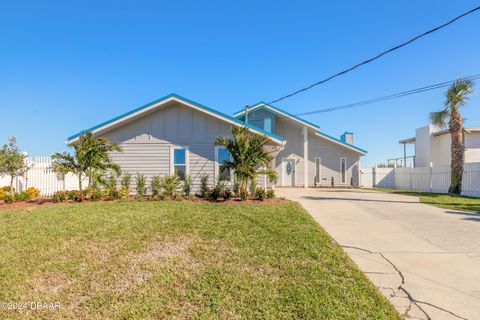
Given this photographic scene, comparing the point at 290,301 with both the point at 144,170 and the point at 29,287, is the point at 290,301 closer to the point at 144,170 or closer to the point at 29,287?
the point at 29,287

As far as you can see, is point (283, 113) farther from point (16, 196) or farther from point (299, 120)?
point (16, 196)

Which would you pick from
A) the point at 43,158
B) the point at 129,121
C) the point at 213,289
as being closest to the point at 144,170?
the point at 129,121

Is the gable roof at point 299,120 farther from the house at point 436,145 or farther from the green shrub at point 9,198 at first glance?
the green shrub at point 9,198

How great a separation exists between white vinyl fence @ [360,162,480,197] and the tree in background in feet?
70.0

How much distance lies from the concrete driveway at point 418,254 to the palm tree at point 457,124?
7793 mm

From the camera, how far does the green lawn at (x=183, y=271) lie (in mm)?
2725

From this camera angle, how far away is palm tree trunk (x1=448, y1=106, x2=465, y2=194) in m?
14.3

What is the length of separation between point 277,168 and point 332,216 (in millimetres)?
12612

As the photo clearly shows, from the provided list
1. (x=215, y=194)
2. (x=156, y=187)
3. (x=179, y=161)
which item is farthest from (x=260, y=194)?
(x=179, y=161)

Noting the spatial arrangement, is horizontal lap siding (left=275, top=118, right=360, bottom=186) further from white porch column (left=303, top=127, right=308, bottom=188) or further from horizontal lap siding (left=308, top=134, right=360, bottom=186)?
white porch column (left=303, top=127, right=308, bottom=188)

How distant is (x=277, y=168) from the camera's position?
20.3 metres

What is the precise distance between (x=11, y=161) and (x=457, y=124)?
22.4 meters

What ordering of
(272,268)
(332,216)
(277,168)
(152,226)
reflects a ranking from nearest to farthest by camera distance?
(272,268), (152,226), (332,216), (277,168)

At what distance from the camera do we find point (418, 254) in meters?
4.47
